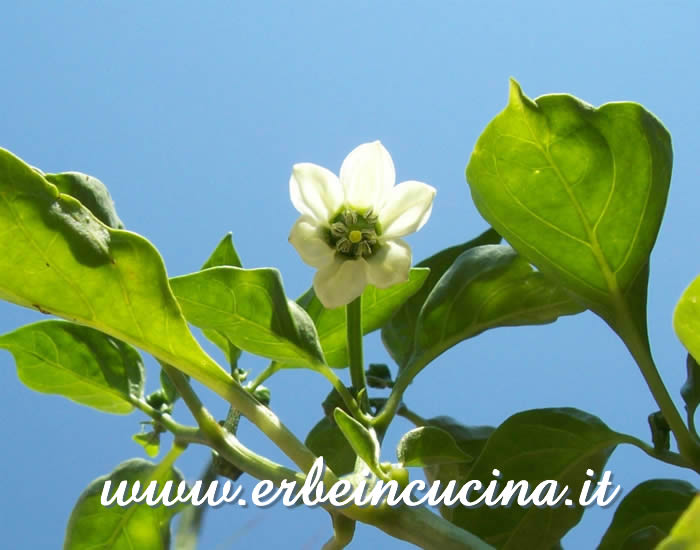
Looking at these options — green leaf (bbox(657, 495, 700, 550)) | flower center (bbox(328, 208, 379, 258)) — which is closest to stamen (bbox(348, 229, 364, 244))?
flower center (bbox(328, 208, 379, 258))

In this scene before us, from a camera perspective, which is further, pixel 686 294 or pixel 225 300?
pixel 225 300

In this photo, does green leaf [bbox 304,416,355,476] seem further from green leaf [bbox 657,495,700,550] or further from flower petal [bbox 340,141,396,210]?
green leaf [bbox 657,495,700,550]

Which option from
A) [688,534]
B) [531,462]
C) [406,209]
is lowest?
[688,534]

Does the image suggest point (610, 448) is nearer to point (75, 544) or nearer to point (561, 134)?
point (561, 134)

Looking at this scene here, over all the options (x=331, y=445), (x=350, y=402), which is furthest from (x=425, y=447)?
(x=331, y=445)

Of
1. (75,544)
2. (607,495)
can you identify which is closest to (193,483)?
(75,544)

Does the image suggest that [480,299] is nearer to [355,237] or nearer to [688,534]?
[355,237]

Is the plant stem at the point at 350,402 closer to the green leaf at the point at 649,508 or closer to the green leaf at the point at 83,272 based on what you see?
the green leaf at the point at 83,272
